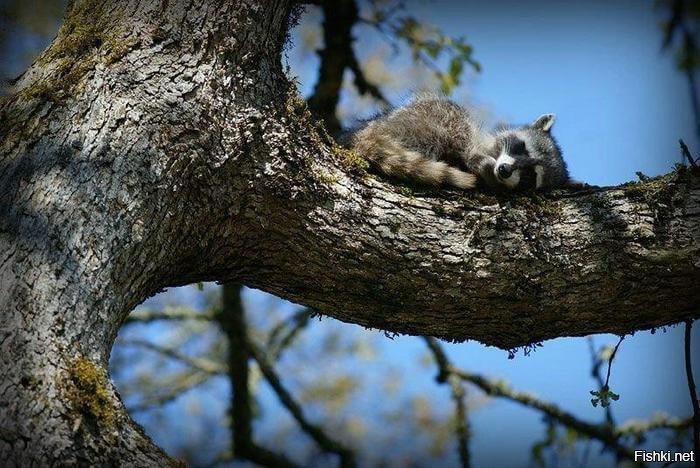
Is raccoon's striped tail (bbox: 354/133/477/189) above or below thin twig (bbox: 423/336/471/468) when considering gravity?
below

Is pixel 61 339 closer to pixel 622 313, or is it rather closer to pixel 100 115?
pixel 100 115

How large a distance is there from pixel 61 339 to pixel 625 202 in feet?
7.27

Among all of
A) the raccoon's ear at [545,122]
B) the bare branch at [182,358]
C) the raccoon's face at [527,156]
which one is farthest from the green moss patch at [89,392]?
the bare branch at [182,358]

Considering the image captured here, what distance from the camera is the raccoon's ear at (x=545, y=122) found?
510 cm

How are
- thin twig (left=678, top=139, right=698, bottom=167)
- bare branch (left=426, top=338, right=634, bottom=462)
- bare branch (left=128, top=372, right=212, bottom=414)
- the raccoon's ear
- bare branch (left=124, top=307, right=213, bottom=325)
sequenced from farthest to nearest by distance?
bare branch (left=128, top=372, right=212, bottom=414), bare branch (left=124, top=307, right=213, bottom=325), bare branch (left=426, top=338, right=634, bottom=462), the raccoon's ear, thin twig (left=678, top=139, right=698, bottom=167)

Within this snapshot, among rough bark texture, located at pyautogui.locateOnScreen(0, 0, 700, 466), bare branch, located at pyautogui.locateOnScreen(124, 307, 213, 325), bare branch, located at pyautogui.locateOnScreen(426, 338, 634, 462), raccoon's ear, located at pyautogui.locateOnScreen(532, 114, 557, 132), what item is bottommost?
rough bark texture, located at pyautogui.locateOnScreen(0, 0, 700, 466)

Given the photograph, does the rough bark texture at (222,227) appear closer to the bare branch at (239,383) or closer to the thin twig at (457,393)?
the thin twig at (457,393)

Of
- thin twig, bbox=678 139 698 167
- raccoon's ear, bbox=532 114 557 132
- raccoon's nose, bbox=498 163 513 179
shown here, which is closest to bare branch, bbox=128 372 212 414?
raccoon's ear, bbox=532 114 557 132

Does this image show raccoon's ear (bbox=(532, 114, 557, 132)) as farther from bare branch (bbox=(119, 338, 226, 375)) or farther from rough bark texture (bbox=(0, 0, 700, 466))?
bare branch (bbox=(119, 338, 226, 375))

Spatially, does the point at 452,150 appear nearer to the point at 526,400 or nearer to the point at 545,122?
the point at 545,122

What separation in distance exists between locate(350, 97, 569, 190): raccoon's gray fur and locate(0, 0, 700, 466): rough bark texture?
21cm

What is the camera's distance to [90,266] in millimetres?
2715

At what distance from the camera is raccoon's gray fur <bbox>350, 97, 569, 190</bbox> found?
3.67 m

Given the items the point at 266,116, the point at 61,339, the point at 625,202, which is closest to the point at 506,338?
the point at 625,202
